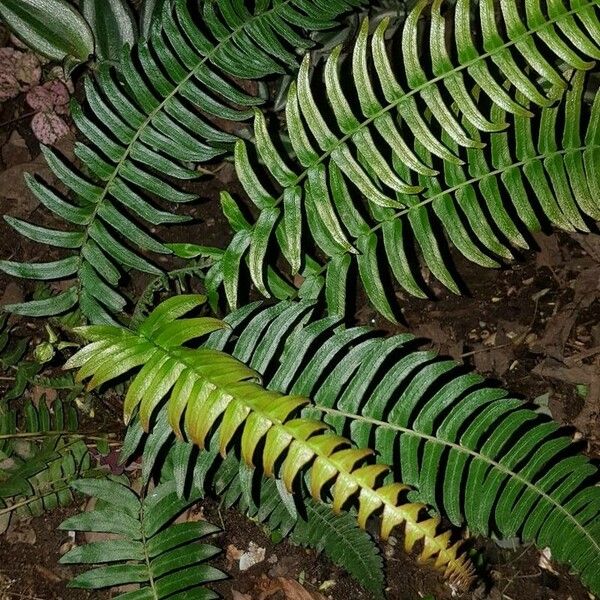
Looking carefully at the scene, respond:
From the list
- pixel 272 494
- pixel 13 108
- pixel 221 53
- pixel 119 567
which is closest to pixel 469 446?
pixel 272 494

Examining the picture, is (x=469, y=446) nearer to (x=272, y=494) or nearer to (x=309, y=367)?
(x=309, y=367)

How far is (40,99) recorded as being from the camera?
3.05 metres

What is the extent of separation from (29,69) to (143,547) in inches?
87.0

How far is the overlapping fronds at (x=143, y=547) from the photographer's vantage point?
2137 mm

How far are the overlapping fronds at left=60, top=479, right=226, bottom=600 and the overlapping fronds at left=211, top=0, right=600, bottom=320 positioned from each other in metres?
0.81

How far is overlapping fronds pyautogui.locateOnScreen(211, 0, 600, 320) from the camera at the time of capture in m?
1.86

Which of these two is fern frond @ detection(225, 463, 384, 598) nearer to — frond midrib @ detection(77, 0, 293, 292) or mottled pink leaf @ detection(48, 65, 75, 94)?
frond midrib @ detection(77, 0, 293, 292)

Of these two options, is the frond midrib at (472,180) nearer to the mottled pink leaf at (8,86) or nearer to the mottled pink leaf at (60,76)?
the mottled pink leaf at (60,76)

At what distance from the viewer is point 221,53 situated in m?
2.24

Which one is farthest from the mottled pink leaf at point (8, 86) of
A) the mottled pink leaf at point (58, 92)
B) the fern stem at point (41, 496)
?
the fern stem at point (41, 496)

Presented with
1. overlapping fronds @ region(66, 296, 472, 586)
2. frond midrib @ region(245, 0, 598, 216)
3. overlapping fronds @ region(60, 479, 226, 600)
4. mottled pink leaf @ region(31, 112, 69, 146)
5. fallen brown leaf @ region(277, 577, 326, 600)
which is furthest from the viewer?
mottled pink leaf @ region(31, 112, 69, 146)

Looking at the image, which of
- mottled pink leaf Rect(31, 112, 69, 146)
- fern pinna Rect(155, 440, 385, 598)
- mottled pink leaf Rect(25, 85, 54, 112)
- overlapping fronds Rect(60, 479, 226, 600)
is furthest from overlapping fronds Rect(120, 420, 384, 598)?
mottled pink leaf Rect(25, 85, 54, 112)

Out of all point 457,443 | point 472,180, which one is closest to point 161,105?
point 472,180

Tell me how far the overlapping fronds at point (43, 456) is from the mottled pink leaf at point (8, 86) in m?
1.51
